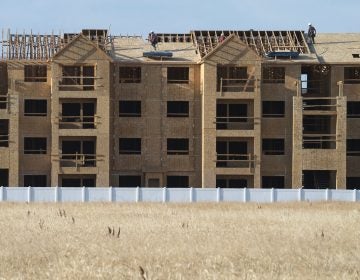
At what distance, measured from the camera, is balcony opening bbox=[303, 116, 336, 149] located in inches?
2557

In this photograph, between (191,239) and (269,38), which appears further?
(269,38)

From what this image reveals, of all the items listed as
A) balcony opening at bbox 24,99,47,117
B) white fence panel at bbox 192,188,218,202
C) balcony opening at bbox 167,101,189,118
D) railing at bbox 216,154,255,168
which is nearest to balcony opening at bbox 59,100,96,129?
balcony opening at bbox 24,99,47,117

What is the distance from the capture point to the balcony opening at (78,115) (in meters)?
64.3

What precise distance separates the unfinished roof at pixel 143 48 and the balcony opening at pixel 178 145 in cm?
632

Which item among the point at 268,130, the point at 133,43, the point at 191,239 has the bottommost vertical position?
the point at 191,239

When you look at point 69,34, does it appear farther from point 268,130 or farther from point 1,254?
point 1,254

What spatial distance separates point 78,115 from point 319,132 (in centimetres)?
1940

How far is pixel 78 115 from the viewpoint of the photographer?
6488cm

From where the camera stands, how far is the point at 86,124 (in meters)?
64.6

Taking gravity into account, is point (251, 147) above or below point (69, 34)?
below

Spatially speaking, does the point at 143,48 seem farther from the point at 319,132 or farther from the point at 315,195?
the point at 315,195

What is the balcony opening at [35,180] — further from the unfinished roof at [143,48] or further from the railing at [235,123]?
the railing at [235,123]

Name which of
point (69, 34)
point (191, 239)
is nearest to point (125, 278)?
point (191, 239)

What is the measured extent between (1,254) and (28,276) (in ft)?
13.5
